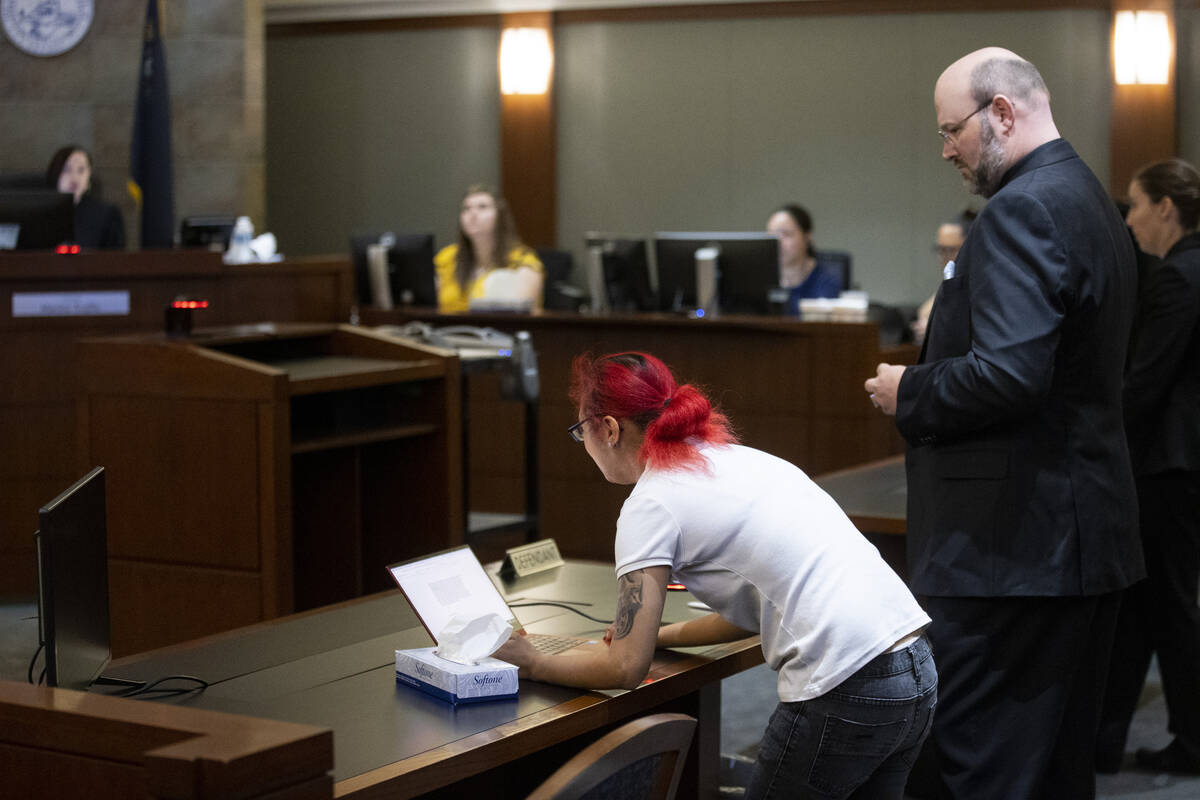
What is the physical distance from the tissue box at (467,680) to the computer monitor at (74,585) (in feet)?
1.49

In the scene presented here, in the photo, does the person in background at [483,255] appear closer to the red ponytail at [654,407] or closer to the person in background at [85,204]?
the person in background at [85,204]

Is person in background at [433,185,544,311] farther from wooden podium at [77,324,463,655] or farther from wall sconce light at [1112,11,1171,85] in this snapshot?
wall sconce light at [1112,11,1171,85]

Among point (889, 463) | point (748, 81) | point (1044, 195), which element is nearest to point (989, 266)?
point (1044, 195)

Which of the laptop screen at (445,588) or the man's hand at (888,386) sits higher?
the man's hand at (888,386)

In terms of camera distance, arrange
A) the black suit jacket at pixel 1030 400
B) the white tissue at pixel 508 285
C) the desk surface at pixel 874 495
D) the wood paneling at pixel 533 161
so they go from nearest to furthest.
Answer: the black suit jacket at pixel 1030 400, the desk surface at pixel 874 495, the white tissue at pixel 508 285, the wood paneling at pixel 533 161

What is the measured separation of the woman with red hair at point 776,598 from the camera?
202 centimetres

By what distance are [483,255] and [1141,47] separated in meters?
4.26

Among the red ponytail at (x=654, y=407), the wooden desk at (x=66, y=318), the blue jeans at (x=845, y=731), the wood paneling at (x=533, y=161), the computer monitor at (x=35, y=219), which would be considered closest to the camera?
the blue jeans at (x=845, y=731)

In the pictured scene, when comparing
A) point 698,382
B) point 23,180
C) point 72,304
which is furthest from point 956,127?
point 23,180

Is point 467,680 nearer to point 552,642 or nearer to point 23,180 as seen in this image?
point 552,642

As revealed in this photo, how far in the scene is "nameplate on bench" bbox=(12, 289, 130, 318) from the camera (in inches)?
197

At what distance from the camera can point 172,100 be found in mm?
7754

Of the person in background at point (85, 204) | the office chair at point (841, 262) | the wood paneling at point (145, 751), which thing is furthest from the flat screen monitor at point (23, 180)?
the wood paneling at point (145, 751)

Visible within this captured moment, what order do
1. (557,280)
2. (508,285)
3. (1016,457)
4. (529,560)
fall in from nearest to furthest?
(1016,457) → (529,560) → (508,285) → (557,280)
